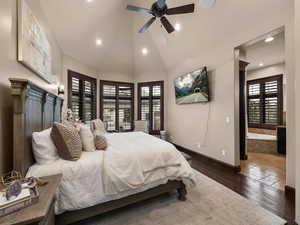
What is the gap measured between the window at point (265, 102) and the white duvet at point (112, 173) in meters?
5.58

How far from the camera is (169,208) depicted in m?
1.84

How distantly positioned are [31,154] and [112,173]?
916mm

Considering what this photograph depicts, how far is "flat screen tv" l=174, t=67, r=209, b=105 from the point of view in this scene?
3.48 m

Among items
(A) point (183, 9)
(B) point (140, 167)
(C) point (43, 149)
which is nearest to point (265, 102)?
(A) point (183, 9)

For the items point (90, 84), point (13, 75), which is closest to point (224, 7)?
point (13, 75)

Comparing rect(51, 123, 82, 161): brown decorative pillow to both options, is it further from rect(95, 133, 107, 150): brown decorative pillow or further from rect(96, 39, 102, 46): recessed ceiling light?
rect(96, 39, 102, 46): recessed ceiling light

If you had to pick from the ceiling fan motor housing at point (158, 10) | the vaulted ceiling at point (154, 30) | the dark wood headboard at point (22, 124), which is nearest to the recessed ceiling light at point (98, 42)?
the vaulted ceiling at point (154, 30)

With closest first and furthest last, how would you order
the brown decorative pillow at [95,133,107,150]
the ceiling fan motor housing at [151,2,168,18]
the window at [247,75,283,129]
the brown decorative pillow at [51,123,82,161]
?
the brown decorative pillow at [51,123,82,161], the brown decorative pillow at [95,133,107,150], the ceiling fan motor housing at [151,2,168,18], the window at [247,75,283,129]

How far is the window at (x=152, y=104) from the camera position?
5586mm

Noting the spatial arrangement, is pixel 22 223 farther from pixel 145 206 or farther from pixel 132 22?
pixel 132 22

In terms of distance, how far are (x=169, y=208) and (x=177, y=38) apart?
162 inches

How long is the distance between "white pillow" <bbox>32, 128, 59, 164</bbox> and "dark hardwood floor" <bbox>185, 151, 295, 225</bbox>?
2774mm

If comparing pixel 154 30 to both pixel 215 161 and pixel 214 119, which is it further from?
pixel 215 161

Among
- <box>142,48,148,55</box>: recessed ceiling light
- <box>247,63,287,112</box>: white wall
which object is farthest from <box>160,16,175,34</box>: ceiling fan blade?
<box>247,63,287,112</box>: white wall
